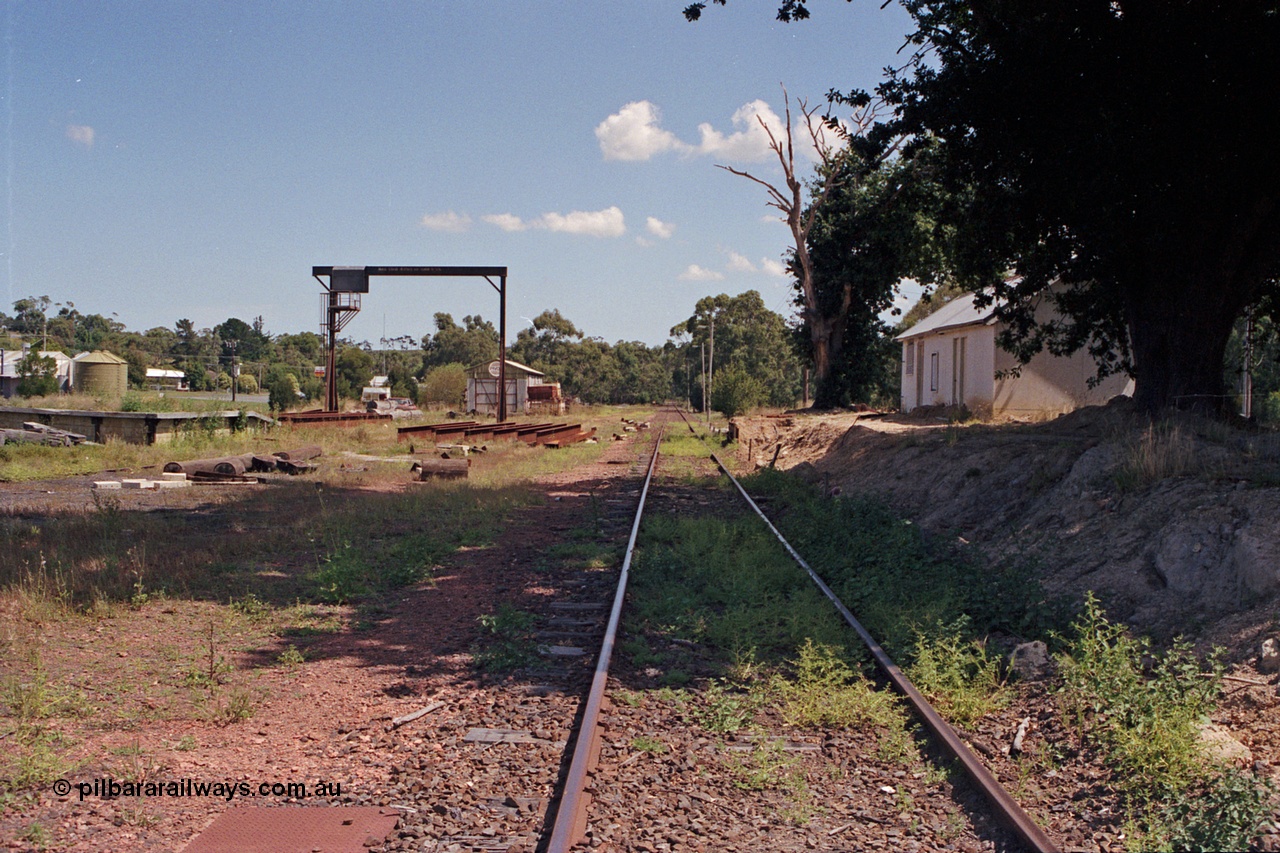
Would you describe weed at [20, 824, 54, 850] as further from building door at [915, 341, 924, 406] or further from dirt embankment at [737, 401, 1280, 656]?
building door at [915, 341, 924, 406]

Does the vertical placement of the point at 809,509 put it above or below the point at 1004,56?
below

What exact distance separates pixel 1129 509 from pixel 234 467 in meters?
16.5

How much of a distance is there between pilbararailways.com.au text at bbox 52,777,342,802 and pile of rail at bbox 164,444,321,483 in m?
15.0

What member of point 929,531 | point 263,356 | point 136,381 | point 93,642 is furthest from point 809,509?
point 263,356

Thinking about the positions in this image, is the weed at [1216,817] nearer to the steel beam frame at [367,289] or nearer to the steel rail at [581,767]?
the steel rail at [581,767]

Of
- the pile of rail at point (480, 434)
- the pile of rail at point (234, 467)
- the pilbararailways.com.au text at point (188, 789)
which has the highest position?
the pile of rail at point (480, 434)

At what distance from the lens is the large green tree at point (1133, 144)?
1126 cm

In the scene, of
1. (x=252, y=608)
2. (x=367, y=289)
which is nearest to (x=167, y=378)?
(x=367, y=289)

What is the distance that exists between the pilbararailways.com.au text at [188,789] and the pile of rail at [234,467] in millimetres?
14963

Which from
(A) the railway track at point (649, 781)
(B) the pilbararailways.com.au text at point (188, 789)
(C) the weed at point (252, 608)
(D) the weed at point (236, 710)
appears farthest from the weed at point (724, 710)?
(C) the weed at point (252, 608)

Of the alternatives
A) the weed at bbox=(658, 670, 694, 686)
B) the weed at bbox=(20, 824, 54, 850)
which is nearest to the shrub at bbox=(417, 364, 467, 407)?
the weed at bbox=(658, 670, 694, 686)

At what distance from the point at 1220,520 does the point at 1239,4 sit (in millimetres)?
6748

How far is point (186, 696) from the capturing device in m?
6.01

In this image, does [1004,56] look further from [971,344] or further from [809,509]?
[971,344]
